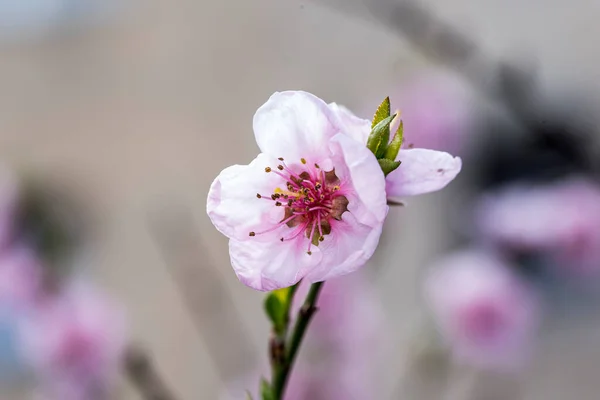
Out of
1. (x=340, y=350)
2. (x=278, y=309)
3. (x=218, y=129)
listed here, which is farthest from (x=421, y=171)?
(x=218, y=129)

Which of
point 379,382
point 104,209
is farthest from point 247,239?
point 104,209

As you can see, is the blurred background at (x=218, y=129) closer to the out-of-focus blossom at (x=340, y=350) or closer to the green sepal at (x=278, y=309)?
the out-of-focus blossom at (x=340, y=350)

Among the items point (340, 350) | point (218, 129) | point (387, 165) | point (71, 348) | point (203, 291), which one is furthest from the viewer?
point (218, 129)

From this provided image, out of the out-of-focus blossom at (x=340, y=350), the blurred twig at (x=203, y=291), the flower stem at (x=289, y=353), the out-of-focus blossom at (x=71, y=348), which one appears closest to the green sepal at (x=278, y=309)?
the flower stem at (x=289, y=353)

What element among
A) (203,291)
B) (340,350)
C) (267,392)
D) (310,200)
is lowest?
(203,291)

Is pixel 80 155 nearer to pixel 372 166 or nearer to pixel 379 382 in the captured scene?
pixel 379 382

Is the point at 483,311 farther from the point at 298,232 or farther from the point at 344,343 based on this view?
the point at 298,232

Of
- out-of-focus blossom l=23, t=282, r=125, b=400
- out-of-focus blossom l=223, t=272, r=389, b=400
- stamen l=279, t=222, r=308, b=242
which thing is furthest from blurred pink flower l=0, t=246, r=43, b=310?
stamen l=279, t=222, r=308, b=242

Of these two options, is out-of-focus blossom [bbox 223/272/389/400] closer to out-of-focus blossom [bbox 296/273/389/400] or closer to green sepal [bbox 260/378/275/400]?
out-of-focus blossom [bbox 296/273/389/400]
